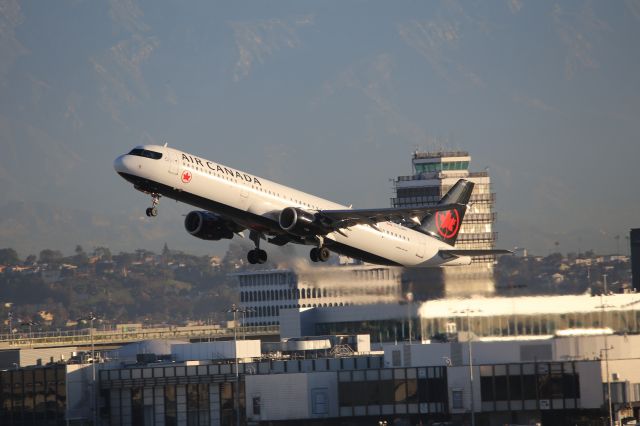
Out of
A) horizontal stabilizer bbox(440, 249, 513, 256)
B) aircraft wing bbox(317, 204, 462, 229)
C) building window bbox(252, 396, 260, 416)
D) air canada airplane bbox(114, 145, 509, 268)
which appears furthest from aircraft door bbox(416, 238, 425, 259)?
building window bbox(252, 396, 260, 416)

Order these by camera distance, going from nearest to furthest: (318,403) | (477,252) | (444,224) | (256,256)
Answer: (256,256), (477,252), (318,403), (444,224)

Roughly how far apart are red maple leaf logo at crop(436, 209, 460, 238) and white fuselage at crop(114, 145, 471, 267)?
10517mm

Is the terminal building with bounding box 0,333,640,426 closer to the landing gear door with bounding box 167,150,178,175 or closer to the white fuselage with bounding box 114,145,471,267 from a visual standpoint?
the white fuselage with bounding box 114,145,471,267

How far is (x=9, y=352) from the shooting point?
17325 centimetres

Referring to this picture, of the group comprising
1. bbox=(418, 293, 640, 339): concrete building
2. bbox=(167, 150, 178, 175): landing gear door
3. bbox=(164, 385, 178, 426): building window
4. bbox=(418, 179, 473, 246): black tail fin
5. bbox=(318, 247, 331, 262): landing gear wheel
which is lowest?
bbox=(164, 385, 178, 426): building window

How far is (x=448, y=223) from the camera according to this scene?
114000 mm

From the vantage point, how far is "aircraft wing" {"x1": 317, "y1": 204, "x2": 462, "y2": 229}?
93812mm

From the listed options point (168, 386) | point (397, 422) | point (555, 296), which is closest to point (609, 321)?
point (555, 296)

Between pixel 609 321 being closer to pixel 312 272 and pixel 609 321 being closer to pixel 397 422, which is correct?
pixel 397 422

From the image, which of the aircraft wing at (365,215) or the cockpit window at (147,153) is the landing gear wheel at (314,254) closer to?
the aircraft wing at (365,215)

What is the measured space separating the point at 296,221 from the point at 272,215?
1627mm

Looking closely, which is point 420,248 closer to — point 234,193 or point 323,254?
point 323,254

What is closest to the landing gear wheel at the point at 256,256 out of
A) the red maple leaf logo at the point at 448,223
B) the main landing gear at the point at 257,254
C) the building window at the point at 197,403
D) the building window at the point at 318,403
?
the main landing gear at the point at 257,254

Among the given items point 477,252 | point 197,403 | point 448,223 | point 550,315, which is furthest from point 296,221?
point 197,403
